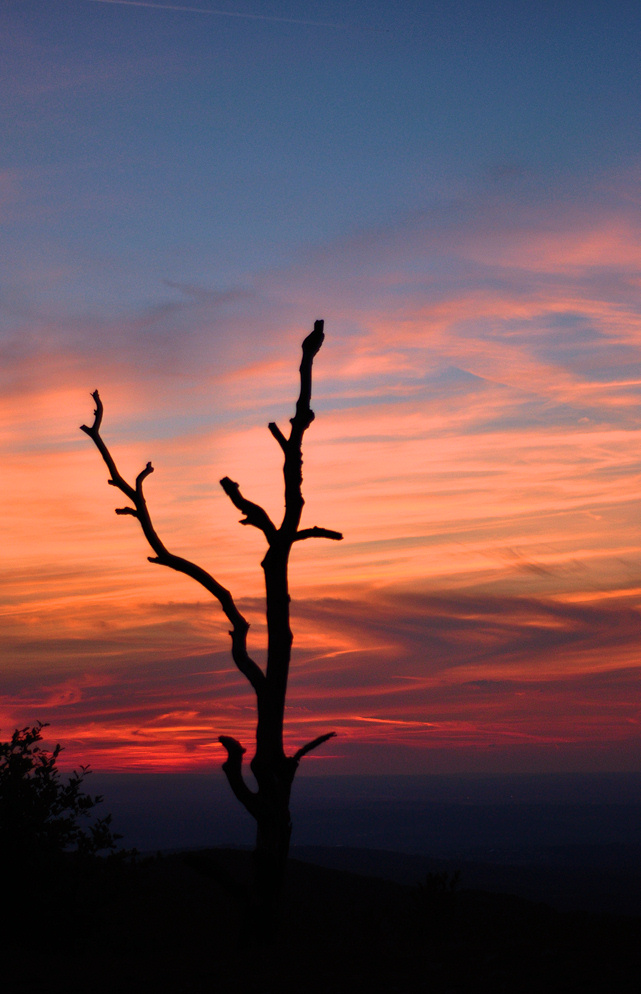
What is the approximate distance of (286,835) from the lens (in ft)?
46.9

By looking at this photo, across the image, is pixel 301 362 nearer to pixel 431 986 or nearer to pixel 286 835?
pixel 286 835

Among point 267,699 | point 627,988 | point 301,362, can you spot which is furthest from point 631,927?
point 301,362

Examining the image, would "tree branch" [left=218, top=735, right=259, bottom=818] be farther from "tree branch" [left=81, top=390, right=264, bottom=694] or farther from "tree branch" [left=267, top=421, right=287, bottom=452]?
"tree branch" [left=267, top=421, right=287, bottom=452]

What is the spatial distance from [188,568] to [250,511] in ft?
5.29

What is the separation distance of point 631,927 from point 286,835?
5431 millimetres

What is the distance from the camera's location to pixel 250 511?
49.9ft

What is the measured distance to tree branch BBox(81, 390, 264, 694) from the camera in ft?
49.3

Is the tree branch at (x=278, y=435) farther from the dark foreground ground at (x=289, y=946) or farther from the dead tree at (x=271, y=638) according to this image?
the dark foreground ground at (x=289, y=946)

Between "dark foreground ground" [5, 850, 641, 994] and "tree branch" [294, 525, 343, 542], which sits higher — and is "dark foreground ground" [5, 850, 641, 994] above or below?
below

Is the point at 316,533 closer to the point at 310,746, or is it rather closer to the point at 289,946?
the point at 310,746

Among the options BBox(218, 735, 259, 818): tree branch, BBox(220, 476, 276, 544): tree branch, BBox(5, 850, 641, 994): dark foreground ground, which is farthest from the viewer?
BBox(220, 476, 276, 544): tree branch

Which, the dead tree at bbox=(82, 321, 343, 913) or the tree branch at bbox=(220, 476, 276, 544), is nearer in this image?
the dead tree at bbox=(82, 321, 343, 913)

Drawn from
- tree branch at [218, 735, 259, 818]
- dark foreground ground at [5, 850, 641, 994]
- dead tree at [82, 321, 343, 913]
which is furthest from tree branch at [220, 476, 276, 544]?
dark foreground ground at [5, 850, 641, 994]

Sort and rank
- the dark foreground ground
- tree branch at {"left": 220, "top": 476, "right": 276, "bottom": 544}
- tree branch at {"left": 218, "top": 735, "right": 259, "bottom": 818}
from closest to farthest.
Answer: the dark foreground ground → tree branch at {"left": 218, "top": 735, "right": 259, "bottom": 818} → tree branch at {"left": 220, "top": 476, "right": 276, "bottom": 544}
